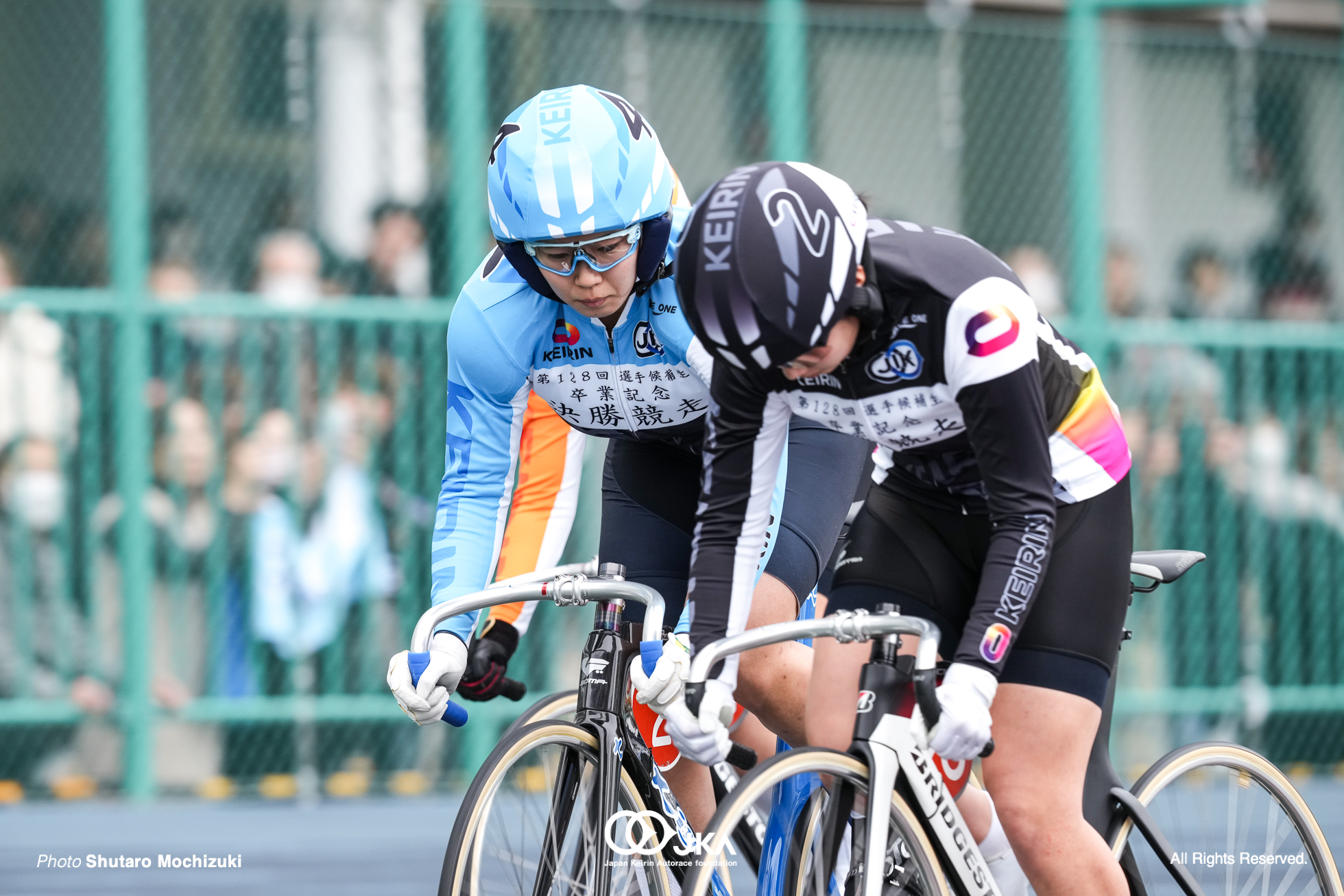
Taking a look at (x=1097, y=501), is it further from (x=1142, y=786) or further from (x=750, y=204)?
(x=750, y=204)

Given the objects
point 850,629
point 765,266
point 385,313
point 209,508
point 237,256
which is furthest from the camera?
point 237,256

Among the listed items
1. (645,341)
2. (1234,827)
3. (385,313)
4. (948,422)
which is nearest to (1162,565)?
(1234,827)

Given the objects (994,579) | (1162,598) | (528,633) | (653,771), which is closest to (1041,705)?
(994,579)

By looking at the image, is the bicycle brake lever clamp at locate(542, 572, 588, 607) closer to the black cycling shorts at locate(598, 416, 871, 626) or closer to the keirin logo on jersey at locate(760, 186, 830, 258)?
the black cycling shorts at locate(598, 416, 871, 626)

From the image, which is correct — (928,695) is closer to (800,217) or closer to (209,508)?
(800,217)

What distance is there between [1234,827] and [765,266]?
2010 mm

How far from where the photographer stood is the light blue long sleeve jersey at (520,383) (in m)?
3.70

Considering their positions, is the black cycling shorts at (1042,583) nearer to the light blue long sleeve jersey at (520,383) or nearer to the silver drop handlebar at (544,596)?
the light blue long sleeve jersey at (520,383)

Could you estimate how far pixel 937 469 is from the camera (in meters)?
3.46

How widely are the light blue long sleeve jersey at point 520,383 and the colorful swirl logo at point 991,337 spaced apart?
2.25 feet

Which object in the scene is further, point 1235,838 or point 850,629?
point 1235,838

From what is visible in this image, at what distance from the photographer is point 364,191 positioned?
8.80 metres

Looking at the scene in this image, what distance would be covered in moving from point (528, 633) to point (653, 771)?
429 cm

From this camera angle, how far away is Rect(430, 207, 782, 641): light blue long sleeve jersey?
3703 millimetres
